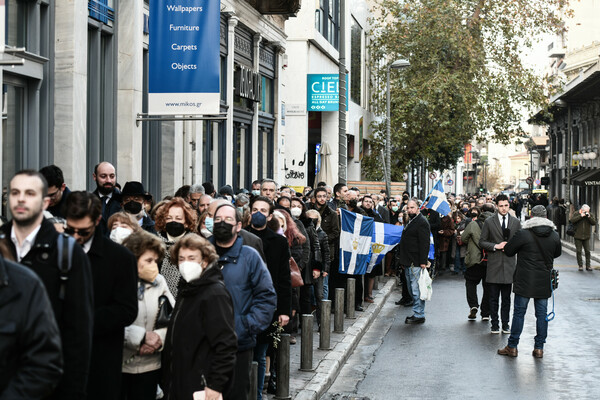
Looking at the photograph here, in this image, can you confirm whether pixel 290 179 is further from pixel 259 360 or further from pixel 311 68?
pixel 259 360

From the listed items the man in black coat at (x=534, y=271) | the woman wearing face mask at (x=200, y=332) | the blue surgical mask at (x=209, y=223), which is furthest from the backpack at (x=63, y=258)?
the man in black coat at (x=534, y=271)

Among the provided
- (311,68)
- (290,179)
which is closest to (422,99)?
(311,68)

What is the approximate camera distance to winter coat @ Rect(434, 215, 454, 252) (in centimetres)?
2402

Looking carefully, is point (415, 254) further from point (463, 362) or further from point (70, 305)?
point (70, 305)

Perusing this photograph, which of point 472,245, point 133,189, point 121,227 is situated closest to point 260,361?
point 121,227

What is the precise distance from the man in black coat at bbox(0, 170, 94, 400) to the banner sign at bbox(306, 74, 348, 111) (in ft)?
97.2

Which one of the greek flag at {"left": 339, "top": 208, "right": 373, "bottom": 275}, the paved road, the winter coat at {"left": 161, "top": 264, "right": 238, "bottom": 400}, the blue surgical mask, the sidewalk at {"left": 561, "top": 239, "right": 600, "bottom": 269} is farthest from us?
the sidewalk at {"left": 561, "top": 239, "right": 600, "bottom": 269}

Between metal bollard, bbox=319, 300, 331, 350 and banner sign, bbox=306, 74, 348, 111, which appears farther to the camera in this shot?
banner sign, bbox=306, 74, 348, 111

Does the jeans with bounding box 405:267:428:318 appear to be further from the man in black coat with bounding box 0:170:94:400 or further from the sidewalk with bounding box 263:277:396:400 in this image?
the man in black coat with bounding box 0:170:94:400

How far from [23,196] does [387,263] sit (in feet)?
63.5

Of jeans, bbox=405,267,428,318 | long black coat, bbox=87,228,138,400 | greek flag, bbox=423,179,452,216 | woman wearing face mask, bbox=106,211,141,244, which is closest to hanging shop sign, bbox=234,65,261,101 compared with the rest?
greek flag, bbox=423,179,452,216

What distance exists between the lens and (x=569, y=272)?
2598 cm

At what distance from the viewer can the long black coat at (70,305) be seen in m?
4.38

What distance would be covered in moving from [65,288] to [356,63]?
42.0 meters
